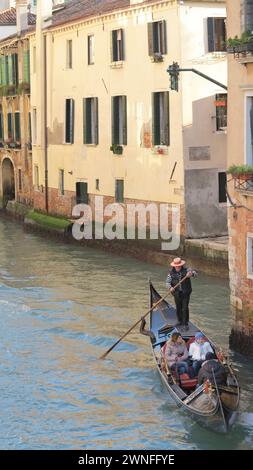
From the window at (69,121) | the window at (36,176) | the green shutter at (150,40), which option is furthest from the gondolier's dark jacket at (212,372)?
the window at (36,176)

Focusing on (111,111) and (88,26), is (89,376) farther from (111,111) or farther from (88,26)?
(88,26)

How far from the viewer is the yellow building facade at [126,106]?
21406mm

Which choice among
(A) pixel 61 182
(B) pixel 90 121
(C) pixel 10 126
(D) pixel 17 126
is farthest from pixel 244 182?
(C) pixel 10 126

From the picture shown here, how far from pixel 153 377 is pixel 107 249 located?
10.4 metres

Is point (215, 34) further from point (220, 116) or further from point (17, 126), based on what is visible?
point (17, 126)

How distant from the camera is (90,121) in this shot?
2569 cm

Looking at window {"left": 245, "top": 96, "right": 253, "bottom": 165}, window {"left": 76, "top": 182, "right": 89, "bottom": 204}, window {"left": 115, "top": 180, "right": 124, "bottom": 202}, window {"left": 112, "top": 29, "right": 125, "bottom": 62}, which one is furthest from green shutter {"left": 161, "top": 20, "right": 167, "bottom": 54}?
window {"left": 245, "top": 96, "right": 253, "bottom": 165}

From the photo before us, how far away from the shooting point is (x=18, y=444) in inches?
457

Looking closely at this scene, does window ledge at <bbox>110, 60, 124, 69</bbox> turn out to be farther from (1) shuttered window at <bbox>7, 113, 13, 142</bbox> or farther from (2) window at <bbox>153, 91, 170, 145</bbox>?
(1) shuttered window at <bbox>7, 113, 13, 142</bbox>

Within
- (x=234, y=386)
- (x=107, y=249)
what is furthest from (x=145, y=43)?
(x=234, y=386)

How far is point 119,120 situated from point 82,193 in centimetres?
283

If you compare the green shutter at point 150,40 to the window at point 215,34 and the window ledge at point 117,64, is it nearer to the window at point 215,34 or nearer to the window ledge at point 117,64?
the window at point 215,34
